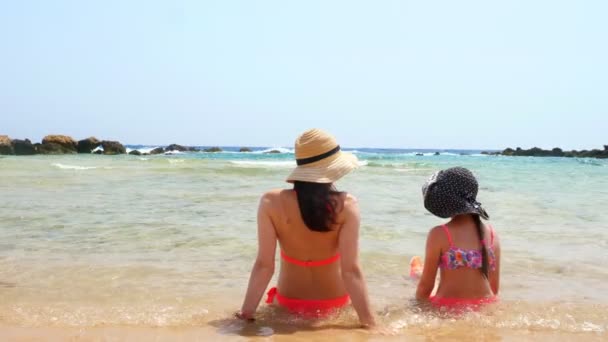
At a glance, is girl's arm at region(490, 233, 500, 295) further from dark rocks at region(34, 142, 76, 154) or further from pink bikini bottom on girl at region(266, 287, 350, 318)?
dark rocks at region(34, 142, 76, 154)

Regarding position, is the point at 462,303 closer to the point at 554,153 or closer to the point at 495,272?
the point at 495,272

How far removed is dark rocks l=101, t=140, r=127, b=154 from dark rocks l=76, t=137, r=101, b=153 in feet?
2.58

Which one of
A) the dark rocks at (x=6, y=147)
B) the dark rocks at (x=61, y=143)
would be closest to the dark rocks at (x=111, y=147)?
the dark rocks at (x=61, y=143)

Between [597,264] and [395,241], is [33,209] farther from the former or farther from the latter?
[597,264]

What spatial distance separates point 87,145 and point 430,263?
4662cm

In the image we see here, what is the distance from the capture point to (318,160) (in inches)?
129

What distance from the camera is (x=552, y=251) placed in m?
6.21

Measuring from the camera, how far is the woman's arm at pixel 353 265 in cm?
322

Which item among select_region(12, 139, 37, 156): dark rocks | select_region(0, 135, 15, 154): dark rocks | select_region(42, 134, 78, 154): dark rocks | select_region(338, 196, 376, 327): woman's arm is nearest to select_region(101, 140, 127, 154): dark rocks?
select_region(42, 134, 78, 154): dark rocks

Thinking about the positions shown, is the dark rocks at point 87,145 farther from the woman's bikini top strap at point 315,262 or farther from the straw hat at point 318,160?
the straw hat at point 318,160

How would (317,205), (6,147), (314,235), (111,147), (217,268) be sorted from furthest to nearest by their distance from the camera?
1. (111,147)
2. (6,147)
3. (217,268)
4. (314,235)
5. (317,205)

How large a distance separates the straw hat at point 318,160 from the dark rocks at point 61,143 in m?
44.3

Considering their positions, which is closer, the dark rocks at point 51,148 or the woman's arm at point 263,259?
the woman's arm at point 263,259

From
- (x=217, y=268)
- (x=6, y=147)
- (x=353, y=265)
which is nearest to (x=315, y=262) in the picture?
(x=353, y=265)
